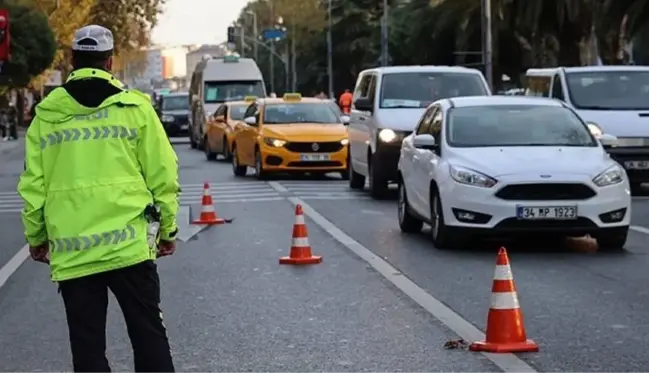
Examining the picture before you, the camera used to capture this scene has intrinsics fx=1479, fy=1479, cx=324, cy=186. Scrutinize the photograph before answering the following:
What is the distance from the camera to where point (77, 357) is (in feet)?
18.7

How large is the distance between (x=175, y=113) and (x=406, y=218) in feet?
139

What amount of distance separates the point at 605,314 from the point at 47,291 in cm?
463

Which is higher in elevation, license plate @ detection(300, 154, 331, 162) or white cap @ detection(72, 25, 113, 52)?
white cap @ detection(72, 25, 113, 52)

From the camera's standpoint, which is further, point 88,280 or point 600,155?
point 600,155

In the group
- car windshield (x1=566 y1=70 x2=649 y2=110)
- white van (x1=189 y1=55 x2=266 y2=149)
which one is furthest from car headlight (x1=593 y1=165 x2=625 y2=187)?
white van (x1=189 y1=55 x2=266 y2=149)

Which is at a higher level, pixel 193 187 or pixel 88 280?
pixel 88 280

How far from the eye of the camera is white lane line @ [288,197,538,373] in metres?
8.24

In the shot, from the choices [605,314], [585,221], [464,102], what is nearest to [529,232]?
[585,221]

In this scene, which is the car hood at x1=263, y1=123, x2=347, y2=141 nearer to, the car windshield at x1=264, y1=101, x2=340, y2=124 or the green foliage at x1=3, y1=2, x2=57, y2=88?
the car windshield at x1=264, y1=101, x2=340, y2=124

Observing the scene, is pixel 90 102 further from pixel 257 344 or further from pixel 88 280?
pixel 257 344

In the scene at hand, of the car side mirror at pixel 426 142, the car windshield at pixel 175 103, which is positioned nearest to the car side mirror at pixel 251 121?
the car side mirror at pixel 426 142

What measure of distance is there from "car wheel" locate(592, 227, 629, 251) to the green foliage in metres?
43.2

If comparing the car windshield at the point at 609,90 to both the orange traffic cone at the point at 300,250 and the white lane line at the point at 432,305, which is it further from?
the orange traffic cone at the point at 300,250

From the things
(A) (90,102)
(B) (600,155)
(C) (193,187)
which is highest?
(A) (90,102)
